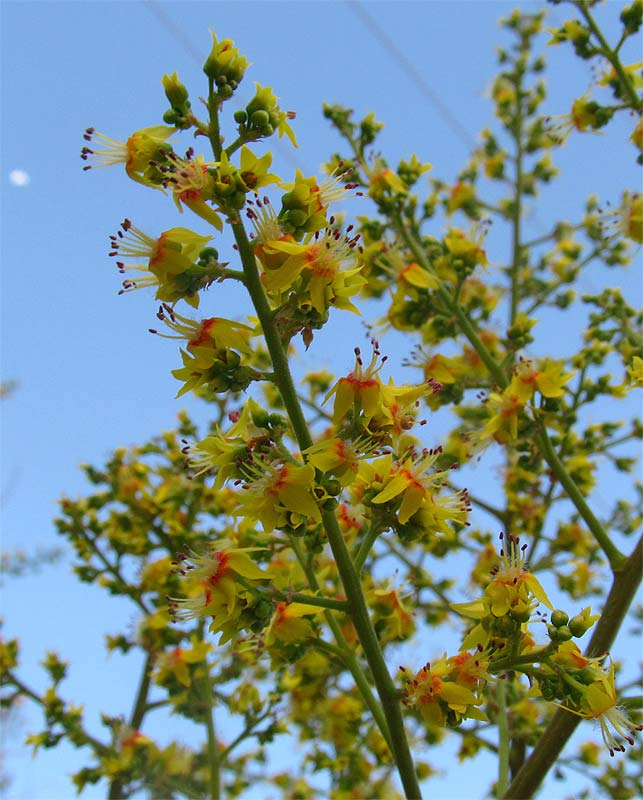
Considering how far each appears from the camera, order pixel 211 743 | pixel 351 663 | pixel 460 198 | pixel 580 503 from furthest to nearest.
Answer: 1. pixel 460 198
2. pixel 211 743
3. pixel 580 503
4. pixel 351 663

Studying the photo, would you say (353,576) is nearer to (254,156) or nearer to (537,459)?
(254,156)

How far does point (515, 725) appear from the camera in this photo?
3.39 m

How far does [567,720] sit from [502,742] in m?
0.64

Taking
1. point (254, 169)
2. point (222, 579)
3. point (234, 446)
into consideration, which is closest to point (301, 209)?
point (254, 169)

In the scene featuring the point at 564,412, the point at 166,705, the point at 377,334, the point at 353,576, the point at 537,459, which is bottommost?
the point at 353,576

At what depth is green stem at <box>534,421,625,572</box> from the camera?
2.56 meters

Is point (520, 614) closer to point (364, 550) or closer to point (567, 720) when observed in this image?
point (364, 550)

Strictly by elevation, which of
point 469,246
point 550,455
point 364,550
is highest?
point 469,246

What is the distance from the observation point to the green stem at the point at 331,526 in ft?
5.63

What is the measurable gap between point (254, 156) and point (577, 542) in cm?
294

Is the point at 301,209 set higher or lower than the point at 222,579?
higher

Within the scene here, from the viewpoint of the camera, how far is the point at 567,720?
224cm

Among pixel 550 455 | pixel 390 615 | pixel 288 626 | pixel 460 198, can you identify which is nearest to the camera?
pixel 288 626

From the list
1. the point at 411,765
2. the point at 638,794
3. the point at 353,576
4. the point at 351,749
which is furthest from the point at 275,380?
the point at 638,794
